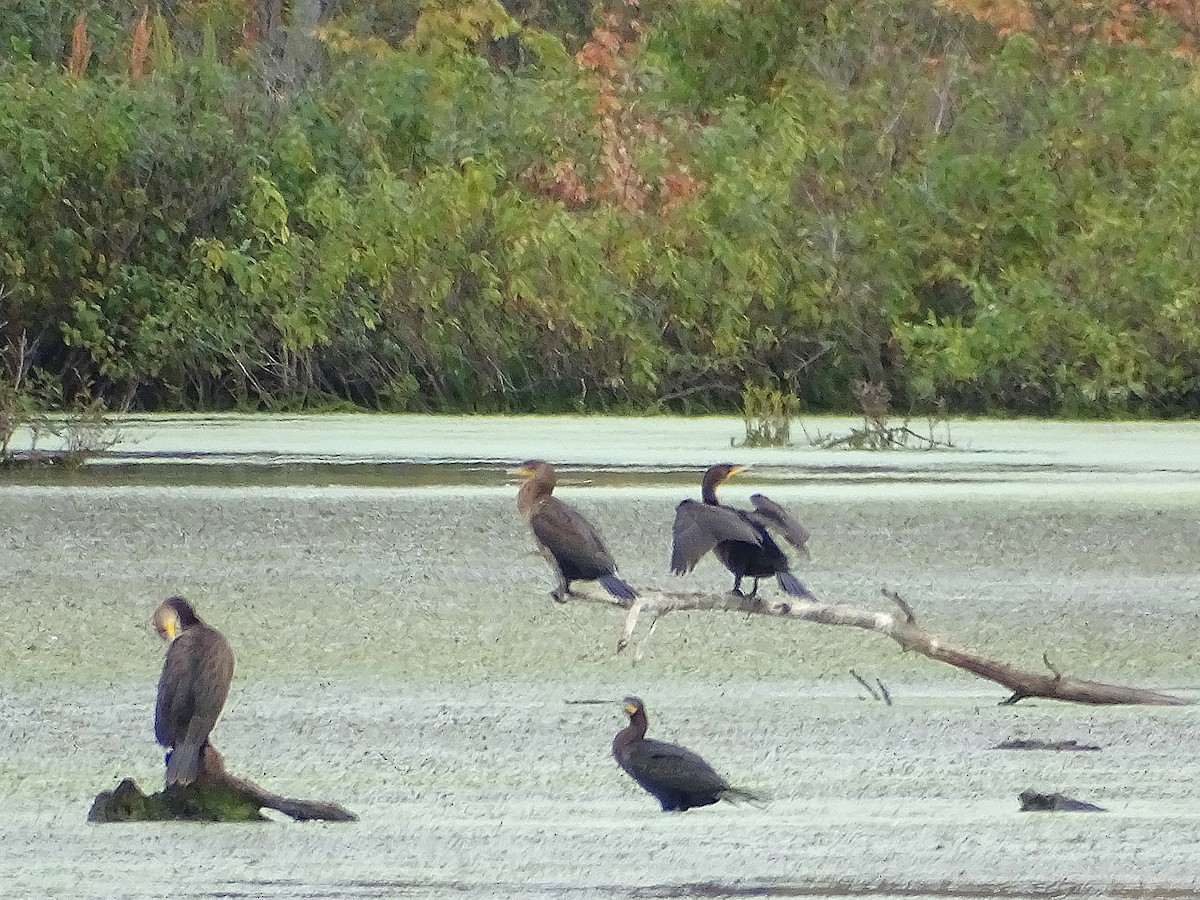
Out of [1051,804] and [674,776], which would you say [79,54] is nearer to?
[674,776]

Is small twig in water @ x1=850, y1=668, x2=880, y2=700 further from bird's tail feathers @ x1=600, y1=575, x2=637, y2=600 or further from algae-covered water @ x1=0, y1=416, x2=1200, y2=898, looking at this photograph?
bird's tail feathers @ x1=600, y1=575, x2=637, y2=600

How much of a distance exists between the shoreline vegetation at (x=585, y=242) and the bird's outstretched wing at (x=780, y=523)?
13.8m

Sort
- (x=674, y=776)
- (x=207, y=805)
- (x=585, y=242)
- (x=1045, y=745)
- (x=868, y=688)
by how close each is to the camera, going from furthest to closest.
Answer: (x=585, y=242) < (x=868, y=688) < (x=1045, y=745) < (x=674, y=776) < (x=207, y=805)

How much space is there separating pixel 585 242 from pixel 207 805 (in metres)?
17.2

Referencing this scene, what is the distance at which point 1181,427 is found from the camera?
21625 millimetres

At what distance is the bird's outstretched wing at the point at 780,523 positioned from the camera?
8086 mm

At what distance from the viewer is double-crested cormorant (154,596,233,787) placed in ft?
19.6

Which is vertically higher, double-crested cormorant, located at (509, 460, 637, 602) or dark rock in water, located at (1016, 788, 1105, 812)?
double-crested cormorant, located at (509, 460, 637, 602)

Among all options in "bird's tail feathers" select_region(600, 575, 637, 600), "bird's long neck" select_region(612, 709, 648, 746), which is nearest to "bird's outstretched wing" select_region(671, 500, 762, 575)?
"bird's tail feathers" select_region(600, 575, 637, 600)

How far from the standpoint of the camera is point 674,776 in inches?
238

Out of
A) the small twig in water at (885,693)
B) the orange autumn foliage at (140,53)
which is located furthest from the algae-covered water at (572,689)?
the orange autumn foliage at (140,53)

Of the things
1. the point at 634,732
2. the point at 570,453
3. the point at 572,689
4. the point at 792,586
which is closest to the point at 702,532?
the point at 792,586

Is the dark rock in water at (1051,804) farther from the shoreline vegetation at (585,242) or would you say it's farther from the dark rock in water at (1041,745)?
the shoreline vegetation at (585,242)

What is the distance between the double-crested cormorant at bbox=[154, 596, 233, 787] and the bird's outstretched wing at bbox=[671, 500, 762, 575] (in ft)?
5.95
